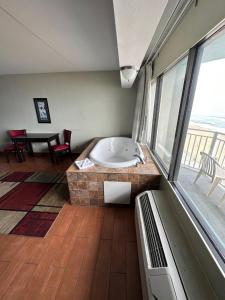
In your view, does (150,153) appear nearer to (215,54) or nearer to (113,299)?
(215,54)

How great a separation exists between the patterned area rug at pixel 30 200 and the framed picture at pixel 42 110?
153 cm

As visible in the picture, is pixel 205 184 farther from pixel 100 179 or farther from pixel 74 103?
pixel 74 103

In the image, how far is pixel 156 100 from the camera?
2.61 m

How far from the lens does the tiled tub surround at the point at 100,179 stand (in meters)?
1.88

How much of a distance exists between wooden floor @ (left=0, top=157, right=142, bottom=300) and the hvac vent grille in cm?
41

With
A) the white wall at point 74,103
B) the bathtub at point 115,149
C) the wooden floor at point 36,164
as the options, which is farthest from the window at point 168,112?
the wooden floor at point 36,164

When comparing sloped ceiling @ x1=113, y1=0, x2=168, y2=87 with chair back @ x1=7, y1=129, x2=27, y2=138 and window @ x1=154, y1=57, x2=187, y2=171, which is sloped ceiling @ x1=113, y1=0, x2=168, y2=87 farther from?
chair back @ x1=7, y1=129, x2=27, y2=138

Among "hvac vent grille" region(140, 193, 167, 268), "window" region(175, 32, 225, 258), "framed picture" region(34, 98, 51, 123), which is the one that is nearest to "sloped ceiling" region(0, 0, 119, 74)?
"window" region(175, 32, 225, 258)

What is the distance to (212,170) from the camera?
6.08 feet

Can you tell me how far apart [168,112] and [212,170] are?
4.63 ft

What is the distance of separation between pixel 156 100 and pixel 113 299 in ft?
8.90

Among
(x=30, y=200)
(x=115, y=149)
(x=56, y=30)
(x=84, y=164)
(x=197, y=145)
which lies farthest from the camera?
(x=115, y=149)


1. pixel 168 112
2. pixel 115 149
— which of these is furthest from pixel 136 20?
pixel 115 149

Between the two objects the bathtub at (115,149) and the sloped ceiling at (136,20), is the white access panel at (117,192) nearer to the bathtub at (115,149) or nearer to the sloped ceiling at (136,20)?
the bathtub at (115,149)
